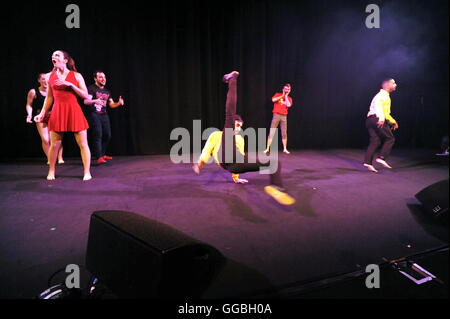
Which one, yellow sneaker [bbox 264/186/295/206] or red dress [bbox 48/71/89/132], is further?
red dress [bbox 48/71/89/132]

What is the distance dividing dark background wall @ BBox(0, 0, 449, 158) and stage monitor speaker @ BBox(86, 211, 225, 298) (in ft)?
18.2

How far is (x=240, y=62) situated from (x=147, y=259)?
6.50 meters

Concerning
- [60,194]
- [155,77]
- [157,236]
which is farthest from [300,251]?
[155,77]

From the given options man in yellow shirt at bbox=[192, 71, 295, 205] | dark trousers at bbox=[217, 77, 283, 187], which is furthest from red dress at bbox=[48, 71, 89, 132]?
dark trousers at bbox=[217, 77, 283, 187]

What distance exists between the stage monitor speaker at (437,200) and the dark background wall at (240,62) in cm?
481

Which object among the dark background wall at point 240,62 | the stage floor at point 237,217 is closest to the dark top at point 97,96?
the dark background wall at point 240,62

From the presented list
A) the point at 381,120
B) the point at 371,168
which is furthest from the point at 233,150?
the point at 371,168

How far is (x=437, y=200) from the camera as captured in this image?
269cm

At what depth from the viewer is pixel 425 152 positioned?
7.16 meters

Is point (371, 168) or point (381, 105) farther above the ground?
point (381, 105)

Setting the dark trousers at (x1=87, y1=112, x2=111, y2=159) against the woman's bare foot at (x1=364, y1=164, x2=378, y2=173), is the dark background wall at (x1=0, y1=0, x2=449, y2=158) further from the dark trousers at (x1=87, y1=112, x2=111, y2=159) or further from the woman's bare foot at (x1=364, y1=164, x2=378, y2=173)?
the woman's bare foot at (x1=364, y1=164, x2=378, y2=173)

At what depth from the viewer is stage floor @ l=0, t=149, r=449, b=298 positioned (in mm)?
1887

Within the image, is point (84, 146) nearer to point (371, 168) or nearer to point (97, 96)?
point (97, 96)

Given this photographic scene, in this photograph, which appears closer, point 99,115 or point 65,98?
point 65,98
